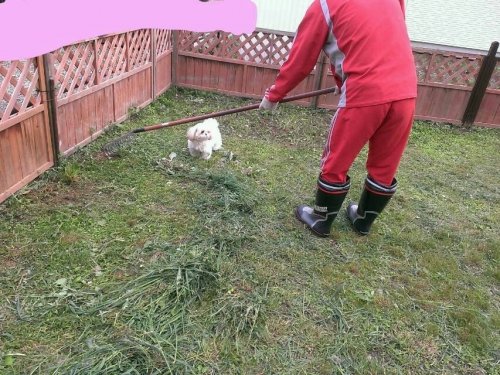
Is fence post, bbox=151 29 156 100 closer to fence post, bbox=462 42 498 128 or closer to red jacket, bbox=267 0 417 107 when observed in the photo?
red jacket, bbox=267 0 417 107

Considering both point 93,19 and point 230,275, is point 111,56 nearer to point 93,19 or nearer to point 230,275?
point 93,19

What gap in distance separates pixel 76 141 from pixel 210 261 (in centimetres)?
213

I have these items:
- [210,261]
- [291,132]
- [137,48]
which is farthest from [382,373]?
[137,48]

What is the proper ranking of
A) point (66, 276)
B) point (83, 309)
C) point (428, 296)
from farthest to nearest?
point (428, 296), point (66, 276), point (83, 309)

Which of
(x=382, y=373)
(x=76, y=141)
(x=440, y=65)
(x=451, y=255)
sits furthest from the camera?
(x=440, y=65)

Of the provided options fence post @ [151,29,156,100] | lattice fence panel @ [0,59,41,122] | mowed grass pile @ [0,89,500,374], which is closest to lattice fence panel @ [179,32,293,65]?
fence post @ [151,29,156,100]

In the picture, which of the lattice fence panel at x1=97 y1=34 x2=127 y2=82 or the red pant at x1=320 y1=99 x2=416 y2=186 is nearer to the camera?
the red pant at x1=320 y1=99 x2=416 y2=186

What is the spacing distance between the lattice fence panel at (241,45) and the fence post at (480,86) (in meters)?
2.76

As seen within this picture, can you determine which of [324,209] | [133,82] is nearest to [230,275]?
[324,209]

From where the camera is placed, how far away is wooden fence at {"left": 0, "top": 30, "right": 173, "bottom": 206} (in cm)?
300

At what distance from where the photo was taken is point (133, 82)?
5043 mm

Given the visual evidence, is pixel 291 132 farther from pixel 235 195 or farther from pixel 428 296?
pixel 428 296

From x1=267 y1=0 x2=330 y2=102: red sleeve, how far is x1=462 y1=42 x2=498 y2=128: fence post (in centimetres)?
445

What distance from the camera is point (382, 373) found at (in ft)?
6.70
